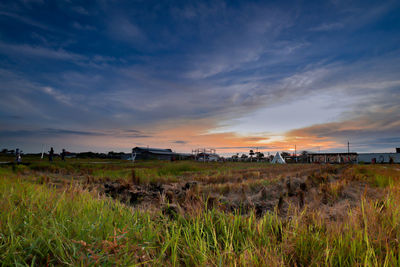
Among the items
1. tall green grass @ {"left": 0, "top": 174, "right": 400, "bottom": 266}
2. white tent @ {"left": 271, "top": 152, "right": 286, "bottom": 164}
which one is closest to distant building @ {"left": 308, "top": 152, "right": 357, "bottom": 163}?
white tent @ {"left": 271, "top": 152, "right": 286, "bottom": 164}

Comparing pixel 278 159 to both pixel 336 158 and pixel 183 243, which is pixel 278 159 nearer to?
pixel 336 158

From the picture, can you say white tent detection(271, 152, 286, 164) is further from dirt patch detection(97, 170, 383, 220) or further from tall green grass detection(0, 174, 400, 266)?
tall green grass detection(0, 174, 400, 266)

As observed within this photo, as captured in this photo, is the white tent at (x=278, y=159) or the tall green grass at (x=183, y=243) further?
the white tent at (x=278, y=159)

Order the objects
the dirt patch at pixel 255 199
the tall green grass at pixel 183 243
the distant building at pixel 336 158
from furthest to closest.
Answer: the distant building at pixel 336 158 → the dirt patch at pixel 255 199 → the tall green grass at pixel 183 243

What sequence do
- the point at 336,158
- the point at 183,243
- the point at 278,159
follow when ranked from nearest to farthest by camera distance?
the point at 183,243, the point at 278,159, the point at 336,158

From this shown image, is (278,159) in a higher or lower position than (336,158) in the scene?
lower

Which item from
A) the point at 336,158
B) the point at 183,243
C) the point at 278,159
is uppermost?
the point at 336,158

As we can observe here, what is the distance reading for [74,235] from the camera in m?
1.87

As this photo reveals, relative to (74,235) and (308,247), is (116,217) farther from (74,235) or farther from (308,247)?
(308,247)

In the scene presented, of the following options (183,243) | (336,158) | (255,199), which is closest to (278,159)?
(336,158)

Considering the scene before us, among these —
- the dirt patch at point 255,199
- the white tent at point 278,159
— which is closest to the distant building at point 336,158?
the white tent at point 278,159

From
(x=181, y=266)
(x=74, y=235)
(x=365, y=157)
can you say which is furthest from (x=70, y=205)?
(x=365, y=157)

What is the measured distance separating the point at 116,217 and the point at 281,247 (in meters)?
1.68

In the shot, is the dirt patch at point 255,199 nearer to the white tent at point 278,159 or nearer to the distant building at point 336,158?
the white tent at point 278,159
